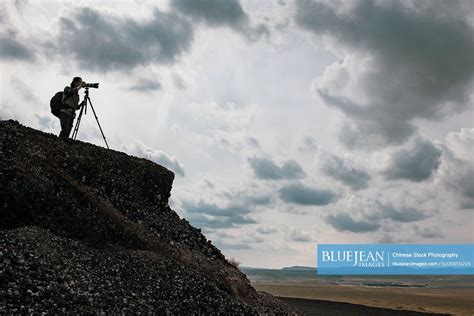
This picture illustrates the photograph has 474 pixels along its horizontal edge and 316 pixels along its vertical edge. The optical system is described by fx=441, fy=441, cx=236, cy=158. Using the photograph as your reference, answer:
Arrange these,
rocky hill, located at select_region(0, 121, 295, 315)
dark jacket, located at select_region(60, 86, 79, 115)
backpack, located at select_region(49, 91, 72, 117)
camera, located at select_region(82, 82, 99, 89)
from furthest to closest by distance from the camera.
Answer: camera, located at select_region(82, 82, 99, 89)
backpack, located at select_region(49, 91, 72, 117)
dark jacket, located at select_region(60, 86, 79, 115)
rocky hill, located at select_region(0, 121, 295, 315)

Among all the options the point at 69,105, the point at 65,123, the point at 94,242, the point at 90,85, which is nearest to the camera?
the point at 94,242

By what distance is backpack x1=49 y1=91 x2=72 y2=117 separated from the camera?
3431 centimetres

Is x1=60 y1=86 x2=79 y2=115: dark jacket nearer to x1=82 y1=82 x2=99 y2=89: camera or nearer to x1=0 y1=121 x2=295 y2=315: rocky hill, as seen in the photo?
x1=82 y1=82 x2=99 y2=89: camera

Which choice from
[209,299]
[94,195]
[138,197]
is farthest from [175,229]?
[209,299]

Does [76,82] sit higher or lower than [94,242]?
higher

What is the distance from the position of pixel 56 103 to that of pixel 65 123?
Result: 1677 mm

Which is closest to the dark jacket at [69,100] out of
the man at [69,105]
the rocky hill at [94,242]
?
the man at [69,105]

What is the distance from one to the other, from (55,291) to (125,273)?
207 inches

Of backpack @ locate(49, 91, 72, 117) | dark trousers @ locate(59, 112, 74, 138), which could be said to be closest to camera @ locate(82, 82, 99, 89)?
backpack @ locate(49, 91, 72, 117)

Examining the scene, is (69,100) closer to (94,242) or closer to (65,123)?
(65,123)

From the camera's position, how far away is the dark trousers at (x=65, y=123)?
113ft

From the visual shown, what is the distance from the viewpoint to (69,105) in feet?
112

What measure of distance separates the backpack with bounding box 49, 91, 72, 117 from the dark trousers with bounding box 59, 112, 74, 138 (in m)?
0.46

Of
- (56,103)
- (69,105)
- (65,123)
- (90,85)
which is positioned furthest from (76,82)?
(65,123)
